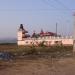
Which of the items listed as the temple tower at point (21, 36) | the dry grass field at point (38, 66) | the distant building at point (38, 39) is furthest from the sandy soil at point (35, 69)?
the temple tower at point (21, 36)

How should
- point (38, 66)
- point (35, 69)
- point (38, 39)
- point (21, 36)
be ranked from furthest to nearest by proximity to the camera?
point (21, 36)
point (38, 39)
point (38, 66)
point (35, 69)

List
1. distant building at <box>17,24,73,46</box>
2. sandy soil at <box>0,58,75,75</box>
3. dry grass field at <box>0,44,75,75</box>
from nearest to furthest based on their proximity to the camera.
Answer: sandy soil at <box>0,58,75,75</box> → dry grass field at <box>0,44,75,75</box> → distant building at <box>17,24,73,46</box>

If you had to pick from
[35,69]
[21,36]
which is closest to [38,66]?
[35,69]

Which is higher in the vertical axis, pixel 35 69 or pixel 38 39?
pixel 38 39

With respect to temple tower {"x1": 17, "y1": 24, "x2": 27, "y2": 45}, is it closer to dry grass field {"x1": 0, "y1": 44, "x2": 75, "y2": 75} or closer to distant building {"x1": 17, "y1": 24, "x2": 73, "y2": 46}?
distant building {"x1": 17, "y1": 24, "x2": 73, "y2": 46}

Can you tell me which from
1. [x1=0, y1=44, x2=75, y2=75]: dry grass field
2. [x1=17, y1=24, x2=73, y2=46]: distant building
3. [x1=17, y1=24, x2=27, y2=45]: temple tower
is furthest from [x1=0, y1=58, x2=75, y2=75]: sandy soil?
[x1=17, y1=24, x2=27, y2=45]: temple tower

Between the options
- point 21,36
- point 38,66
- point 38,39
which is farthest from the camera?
point 21,36

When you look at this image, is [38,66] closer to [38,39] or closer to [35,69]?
[35,69]

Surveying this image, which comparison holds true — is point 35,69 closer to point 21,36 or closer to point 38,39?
point 38,39

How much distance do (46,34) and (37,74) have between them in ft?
247

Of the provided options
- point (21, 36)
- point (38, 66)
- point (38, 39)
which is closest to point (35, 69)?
point (38, 66)

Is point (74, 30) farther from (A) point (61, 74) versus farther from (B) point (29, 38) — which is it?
(B) point (29, 38)

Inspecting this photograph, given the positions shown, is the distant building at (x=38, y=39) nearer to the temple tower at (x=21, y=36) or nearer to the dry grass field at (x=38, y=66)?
the temple tower at (x=21, y=36)

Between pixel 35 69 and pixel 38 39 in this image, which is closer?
pixel 35 69
